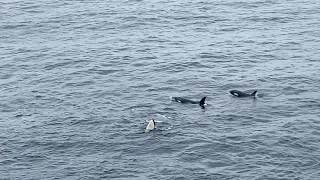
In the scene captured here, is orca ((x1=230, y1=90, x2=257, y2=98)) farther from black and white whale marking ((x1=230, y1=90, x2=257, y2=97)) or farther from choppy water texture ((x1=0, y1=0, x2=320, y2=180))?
choppy water texture ((x1=0, y1=0, x2=320, y2=180))

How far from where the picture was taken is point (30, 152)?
49.2 m

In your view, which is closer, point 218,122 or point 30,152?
point 30,152

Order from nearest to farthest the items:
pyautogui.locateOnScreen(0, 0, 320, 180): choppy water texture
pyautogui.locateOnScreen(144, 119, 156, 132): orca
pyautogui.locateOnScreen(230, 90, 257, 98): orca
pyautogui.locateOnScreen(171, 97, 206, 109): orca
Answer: pyautogui.locateOnScreen(0, 0, 320, 180): choppy water texture < pyautogui.locateOnScreen(144, 119, 156, 132): orca < pyautogui.locateOnScreen(171, 97, 206, 109): orca < pyautogui.locateOnScreen(230, 90, 257, 98): orca

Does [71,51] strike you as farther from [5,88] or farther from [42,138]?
[42,138]

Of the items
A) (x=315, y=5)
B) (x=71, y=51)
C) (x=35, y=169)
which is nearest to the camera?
(x=35, y=169)

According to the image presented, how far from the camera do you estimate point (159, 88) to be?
210ft

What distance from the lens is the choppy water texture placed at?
47250mm

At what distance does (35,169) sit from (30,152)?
3.26 meters

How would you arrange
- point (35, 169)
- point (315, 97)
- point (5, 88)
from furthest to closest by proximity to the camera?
point (5, 88) < point (315, 97) < point (35, 169)

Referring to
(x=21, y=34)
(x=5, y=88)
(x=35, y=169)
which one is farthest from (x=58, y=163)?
(x=21, y=34)

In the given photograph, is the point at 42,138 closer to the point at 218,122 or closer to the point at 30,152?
the point at 30,152

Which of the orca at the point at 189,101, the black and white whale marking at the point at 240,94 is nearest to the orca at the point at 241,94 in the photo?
the black and white whale marking at the point at 240,94

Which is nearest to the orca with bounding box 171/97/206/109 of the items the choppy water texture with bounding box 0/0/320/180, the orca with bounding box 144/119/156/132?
the choppy water texture with bounding box 0/0/320/180

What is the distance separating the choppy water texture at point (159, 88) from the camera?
4725cm
